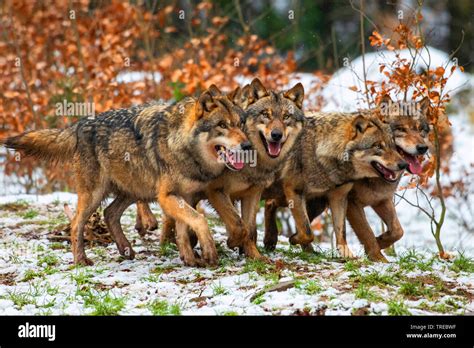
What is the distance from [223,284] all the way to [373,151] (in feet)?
8.21

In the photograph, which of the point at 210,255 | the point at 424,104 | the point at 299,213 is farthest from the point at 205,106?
the point at 424,104

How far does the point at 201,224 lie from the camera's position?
8062mm

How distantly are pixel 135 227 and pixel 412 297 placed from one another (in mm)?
4390

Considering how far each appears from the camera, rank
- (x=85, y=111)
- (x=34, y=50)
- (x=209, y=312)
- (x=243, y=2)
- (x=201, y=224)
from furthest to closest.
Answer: (x=243, y=2) → (x=34, y=50) → (x=85, y=111) → (x=201, y=224) → (x=209, y=312)

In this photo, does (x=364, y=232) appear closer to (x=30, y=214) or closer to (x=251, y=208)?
(x=251, y=208)

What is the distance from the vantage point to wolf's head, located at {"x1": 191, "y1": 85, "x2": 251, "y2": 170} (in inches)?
320

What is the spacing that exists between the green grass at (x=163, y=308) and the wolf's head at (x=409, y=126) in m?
3.44

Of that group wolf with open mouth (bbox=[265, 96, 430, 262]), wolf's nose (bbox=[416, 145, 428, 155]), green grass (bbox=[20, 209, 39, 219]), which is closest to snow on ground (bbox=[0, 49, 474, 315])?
wolf with open mouth (bbox=[265, 96, 430, 262])

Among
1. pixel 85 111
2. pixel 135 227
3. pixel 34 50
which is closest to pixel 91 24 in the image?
pixel 34 50

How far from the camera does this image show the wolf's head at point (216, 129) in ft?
26.7

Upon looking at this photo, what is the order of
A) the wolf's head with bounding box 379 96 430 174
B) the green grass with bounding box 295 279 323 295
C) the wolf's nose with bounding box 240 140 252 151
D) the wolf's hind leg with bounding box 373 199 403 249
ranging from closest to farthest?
the green grass with bounding box 295 279 323 295
the wolf's nose with bounding box 240 140 252 151
the wolf's head with bounding box 379 96 430 174
the wolf's hind leg with bounding box 373 199 403 249

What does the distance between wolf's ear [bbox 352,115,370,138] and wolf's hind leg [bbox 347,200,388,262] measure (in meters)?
0.98

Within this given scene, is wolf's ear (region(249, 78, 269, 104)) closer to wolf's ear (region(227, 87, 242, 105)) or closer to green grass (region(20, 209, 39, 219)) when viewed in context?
wolf's ear (region(227, 87, 242, 105))
